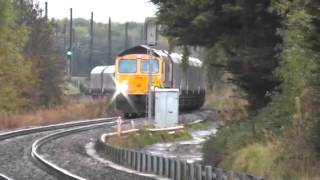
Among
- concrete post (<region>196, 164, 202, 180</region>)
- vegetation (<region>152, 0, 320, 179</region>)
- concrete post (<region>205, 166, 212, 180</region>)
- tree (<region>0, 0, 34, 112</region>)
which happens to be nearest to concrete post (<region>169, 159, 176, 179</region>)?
vegetation (<region>152, 0, 320, 179</region>)

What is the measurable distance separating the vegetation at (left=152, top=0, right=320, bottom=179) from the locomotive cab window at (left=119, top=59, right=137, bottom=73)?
18955mm

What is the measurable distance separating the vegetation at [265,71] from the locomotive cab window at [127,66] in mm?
18955

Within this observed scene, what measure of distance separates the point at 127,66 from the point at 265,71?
2238 centimetres

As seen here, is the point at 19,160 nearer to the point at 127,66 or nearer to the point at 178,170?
the point at 178,170

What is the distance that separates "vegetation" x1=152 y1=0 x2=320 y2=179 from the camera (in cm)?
1334

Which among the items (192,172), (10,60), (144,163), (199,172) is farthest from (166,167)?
(10,60)

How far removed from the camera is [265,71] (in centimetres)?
1839

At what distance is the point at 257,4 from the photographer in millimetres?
17703

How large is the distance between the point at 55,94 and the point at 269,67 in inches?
2110

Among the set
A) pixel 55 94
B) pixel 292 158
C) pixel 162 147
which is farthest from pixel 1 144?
pixel 55 94

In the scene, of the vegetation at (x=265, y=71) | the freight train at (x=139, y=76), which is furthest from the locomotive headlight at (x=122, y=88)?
the vegetation at (x=265, y=71)

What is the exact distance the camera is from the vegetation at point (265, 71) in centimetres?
1334

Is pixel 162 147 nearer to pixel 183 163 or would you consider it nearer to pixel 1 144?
pixel 1 144

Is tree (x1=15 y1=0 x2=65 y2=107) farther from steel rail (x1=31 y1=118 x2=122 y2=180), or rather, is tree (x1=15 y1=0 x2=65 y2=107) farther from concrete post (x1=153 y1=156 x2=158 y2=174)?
concrete post (x1=153 y1=156 x2=158 y2=174)
